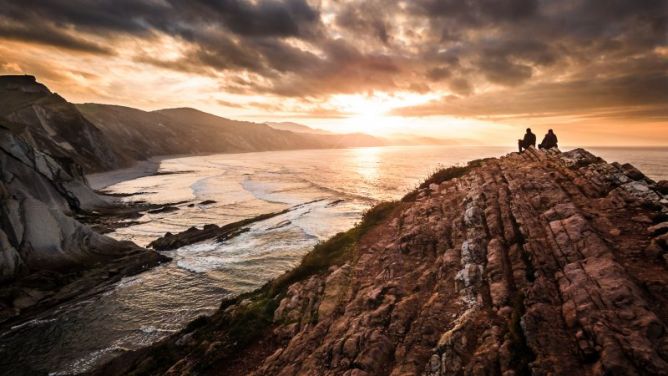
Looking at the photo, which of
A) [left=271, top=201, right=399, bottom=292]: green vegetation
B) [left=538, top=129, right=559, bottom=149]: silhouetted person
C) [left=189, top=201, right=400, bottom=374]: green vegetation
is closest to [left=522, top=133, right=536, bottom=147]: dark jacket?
[left=538, top=129, right=559, bottom=149]: silhouetted person

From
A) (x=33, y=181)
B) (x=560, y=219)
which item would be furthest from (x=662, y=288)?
(x=33, y=181)

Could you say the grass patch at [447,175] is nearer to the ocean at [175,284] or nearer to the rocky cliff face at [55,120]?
the ocean at [175,284]

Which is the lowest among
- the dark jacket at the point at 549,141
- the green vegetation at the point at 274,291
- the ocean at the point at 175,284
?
the ocean at the point at 175,284

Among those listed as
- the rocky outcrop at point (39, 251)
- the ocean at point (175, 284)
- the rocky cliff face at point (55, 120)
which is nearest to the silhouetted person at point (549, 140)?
the ocean at point (175, 284)

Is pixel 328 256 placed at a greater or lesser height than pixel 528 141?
lesser

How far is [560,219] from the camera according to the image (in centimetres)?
1135

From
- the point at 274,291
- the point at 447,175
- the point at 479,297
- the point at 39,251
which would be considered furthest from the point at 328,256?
the point at 39,251

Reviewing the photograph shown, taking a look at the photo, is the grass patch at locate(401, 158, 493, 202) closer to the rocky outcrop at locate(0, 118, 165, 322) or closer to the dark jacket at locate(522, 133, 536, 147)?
the dark jacket at locate(522, 133, 536, 147)

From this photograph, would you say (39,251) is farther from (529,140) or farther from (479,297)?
(529,140)

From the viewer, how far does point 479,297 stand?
928cm

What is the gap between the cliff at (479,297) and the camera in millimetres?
7223

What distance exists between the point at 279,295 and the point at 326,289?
87.8 inches

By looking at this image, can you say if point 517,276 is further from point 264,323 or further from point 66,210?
point 66,210

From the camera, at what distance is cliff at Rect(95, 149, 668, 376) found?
722 cm
